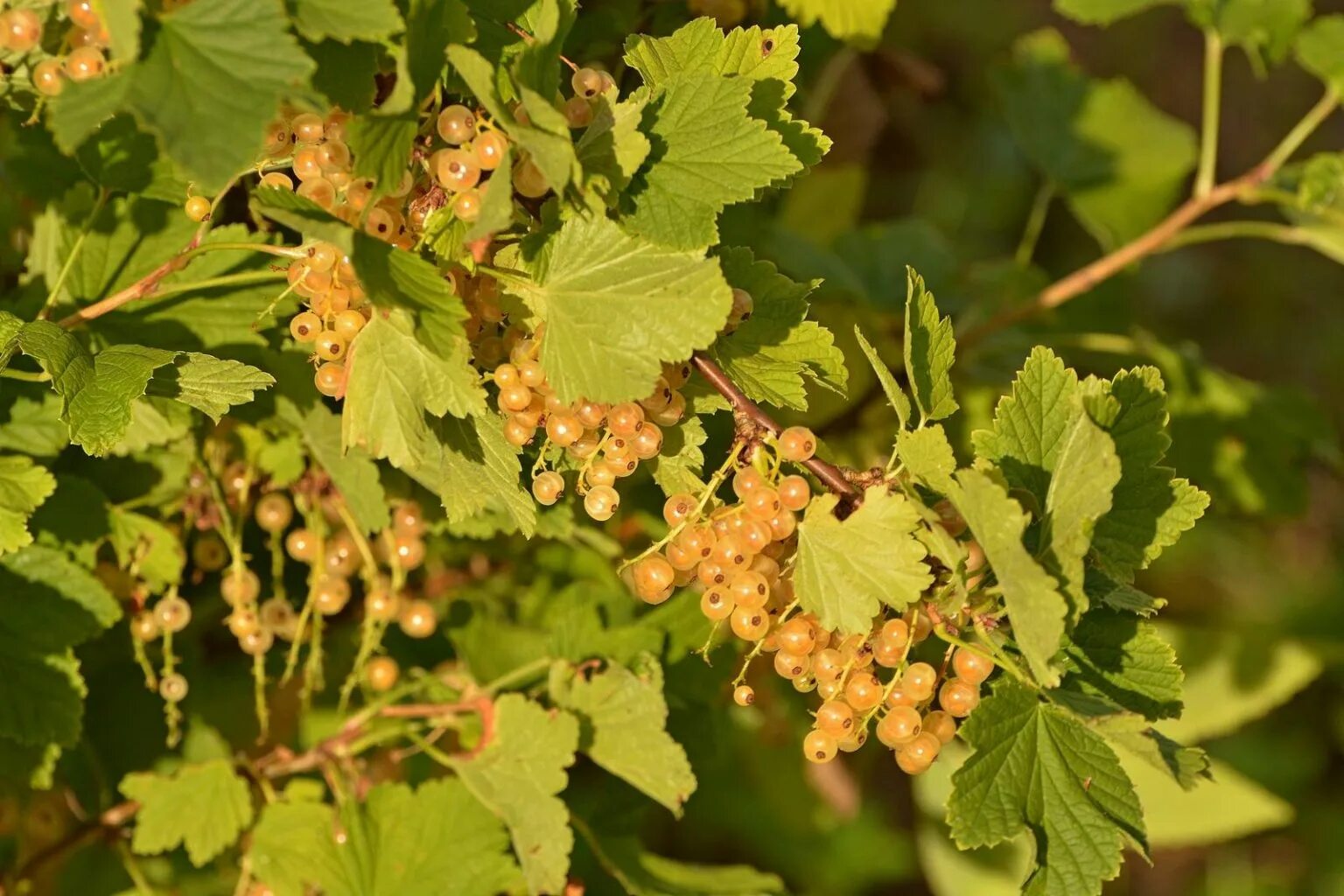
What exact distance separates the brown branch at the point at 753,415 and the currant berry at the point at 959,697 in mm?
136

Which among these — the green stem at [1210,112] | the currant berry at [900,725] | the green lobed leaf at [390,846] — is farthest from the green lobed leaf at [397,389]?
the green stem at [1210,112]

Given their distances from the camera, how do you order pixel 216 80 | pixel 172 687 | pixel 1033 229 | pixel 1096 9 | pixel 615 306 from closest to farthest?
pixel 216 80
pixel 615 306
pixel 172 687
pixel 1096 9
pixel 1033 229

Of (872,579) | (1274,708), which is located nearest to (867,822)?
(1274,708)

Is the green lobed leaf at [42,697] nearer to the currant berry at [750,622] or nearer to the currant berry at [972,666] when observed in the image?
the currant berry at [750,622]

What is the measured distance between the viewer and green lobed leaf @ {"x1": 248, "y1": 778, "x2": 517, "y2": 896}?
0.96 meters

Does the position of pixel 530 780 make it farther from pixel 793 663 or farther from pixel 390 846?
pixel 793 663

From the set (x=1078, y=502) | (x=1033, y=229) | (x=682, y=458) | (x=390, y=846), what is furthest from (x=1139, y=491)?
(x=1033, y=229)

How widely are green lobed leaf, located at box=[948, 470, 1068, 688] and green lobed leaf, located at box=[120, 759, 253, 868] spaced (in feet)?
2.13

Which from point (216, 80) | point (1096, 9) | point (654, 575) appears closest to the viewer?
point (216, 80)

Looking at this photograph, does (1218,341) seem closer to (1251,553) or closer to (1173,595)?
(1251,553)

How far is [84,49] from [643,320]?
33cm

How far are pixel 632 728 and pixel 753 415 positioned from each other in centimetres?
32

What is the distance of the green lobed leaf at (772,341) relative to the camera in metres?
0.75

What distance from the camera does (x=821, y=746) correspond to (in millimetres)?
763
